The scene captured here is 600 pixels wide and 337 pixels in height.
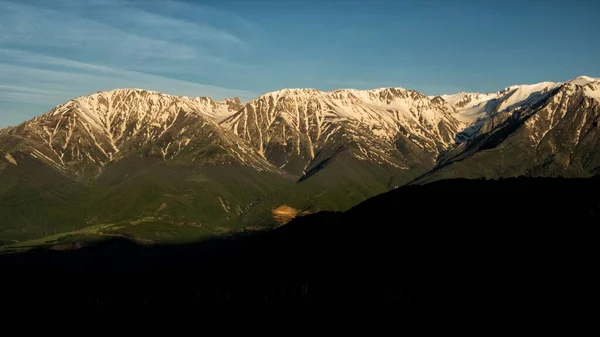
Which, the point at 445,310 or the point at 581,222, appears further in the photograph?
the point at 581,222

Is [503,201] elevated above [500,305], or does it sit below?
above

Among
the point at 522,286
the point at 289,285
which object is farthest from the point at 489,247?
the point at 289,285

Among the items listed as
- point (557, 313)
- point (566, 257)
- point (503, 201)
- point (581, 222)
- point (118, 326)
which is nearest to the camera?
point (557, 313)

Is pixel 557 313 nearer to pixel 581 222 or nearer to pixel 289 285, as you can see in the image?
pixel 581 222

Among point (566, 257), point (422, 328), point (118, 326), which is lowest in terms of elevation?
point (118, 326)

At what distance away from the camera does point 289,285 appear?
192250 millimetres

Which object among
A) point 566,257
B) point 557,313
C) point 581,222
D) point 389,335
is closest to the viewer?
point 557,313

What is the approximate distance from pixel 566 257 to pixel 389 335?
1805 inches

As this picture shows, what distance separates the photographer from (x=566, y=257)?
137000mm

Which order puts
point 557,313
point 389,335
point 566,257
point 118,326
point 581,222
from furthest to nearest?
point 118,326 < point 581,222 < point 566,257 < point 389,335 < point 557,313

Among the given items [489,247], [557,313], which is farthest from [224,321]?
[557,313]

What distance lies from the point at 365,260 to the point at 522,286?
71566 mm

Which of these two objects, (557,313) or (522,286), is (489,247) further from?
(557,313)

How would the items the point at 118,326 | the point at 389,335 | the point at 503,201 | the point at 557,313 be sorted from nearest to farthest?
the point at 557,313 → the point at 389,335 → the point at 118,326 → the point at 503,201
